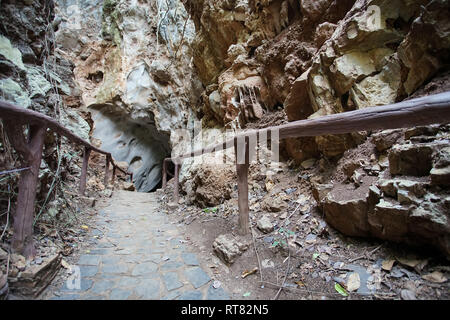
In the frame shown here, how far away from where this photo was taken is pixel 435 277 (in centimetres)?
135

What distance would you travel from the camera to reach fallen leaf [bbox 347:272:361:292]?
153cm

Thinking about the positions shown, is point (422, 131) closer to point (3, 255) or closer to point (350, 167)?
point (350, 167)

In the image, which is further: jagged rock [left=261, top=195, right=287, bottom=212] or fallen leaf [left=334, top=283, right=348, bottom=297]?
jagged rock [left=261, top=195, right=287, bottom=212]

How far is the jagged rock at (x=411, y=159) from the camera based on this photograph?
5.61 feet

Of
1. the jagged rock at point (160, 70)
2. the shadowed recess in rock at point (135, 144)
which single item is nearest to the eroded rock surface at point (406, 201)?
the jagged rock at point (160, 70)

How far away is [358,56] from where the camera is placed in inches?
113

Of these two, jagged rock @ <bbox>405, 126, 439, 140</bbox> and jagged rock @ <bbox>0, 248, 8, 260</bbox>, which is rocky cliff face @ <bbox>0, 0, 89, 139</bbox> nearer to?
jagged rock @ <bbox>0, 248, 8, 260</bbox>

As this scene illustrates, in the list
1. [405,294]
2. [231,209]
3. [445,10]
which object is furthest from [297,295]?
[445,10]

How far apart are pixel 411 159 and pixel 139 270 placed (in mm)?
3004

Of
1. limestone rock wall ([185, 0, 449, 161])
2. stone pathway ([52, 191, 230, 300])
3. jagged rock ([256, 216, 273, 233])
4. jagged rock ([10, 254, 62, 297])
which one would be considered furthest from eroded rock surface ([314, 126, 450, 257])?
jagged rock ([10, 254, 62, 297])

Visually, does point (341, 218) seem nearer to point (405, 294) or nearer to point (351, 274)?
point (351, 274)

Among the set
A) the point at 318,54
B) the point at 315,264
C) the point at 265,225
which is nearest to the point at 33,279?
the point at 265,225

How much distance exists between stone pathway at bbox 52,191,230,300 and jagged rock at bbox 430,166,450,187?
6.70 feet
